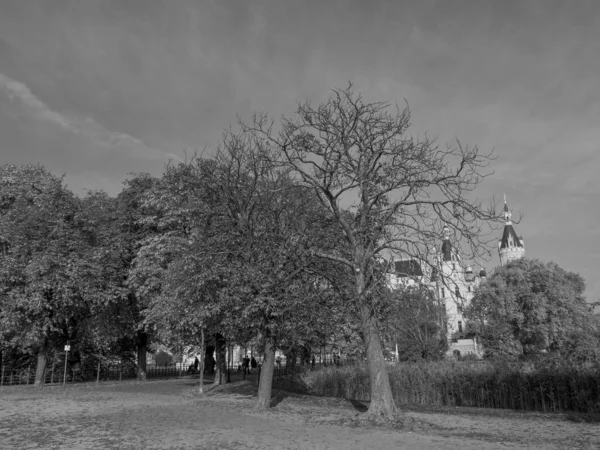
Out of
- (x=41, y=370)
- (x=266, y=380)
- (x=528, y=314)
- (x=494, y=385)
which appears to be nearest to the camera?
(x=494, y=385)

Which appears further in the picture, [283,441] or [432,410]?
[432,410]

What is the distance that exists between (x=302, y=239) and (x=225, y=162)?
21.1ft

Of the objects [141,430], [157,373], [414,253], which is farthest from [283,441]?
[157,373]

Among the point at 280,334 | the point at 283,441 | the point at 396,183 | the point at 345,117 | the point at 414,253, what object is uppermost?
the point at 345,117

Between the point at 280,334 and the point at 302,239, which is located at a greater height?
the point at 302,239

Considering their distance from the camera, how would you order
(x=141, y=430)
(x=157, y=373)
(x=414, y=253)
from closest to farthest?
(x=141, y=430)
(x=414, y=253)
(x=157, y=373)

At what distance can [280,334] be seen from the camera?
62.2ft

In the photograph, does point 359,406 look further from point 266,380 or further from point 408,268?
point 408,268

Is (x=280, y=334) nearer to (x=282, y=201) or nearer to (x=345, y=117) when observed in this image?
(x=282, y=201)

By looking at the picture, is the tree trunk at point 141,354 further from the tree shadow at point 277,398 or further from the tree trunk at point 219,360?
the tree shadow at point 277,398

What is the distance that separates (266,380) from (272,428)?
5.21 metres

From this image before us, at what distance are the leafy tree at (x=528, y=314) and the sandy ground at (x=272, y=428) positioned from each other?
133ft

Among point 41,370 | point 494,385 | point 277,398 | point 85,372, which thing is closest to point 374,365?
point 494,385

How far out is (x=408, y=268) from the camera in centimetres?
1527
